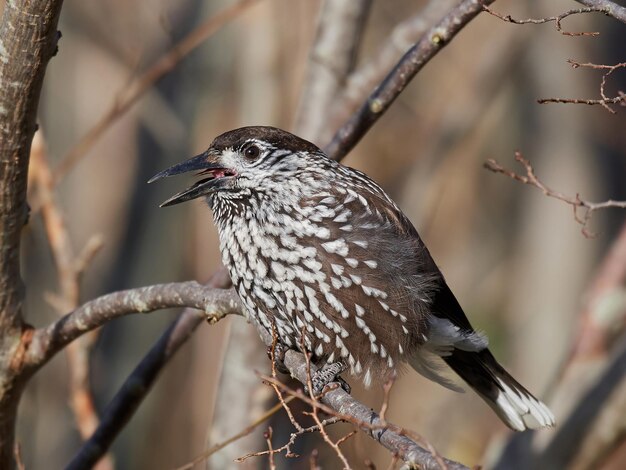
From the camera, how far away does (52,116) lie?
10.0 m

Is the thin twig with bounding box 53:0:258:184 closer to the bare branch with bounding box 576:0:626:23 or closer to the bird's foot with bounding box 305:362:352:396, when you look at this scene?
the bird's foot with bounding box 305:362:352:396

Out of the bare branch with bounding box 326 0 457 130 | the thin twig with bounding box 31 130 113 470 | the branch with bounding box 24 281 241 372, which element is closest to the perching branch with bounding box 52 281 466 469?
the branch with bounding box 24 281 241 372

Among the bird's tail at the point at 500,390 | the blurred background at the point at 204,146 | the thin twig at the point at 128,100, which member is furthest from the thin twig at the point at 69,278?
the blurred background at the point at 204,146

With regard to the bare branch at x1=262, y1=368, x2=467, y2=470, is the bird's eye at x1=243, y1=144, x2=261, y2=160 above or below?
above

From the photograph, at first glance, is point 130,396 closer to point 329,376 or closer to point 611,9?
point 329,376

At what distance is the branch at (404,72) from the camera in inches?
151

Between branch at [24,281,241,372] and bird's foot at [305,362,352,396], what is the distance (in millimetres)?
502

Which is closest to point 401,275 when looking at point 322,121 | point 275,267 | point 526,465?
point 275,267

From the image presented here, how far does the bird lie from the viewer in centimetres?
407

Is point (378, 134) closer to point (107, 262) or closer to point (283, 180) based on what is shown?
point (107, 262)

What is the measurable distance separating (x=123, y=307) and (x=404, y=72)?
5.05 feet

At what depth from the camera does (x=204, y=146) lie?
10.4m

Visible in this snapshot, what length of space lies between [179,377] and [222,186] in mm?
6626

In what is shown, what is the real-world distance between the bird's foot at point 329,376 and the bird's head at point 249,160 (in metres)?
0.85
